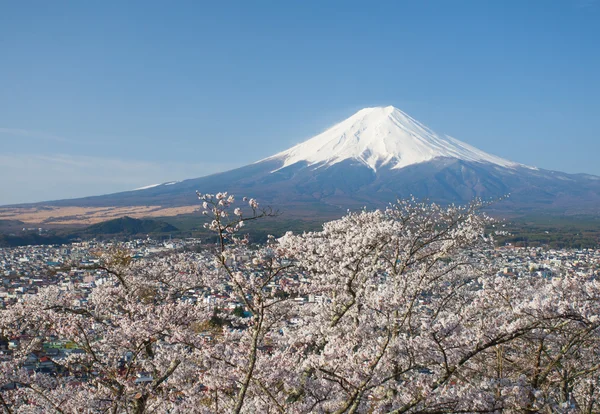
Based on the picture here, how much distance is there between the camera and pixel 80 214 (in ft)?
290

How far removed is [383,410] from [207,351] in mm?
1900

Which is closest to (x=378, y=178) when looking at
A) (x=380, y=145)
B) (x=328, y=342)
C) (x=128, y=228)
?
(x=380, y=145)

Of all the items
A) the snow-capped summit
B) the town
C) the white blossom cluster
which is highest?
the snow-capped summit

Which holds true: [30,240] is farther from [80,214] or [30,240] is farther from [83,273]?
[80,214]

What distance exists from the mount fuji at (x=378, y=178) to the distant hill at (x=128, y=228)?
26.2 meters

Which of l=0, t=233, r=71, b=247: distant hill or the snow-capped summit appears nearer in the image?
l=0, t=233, r=71, b=247: distant hill

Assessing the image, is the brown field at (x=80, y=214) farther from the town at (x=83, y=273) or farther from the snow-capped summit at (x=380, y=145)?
the snow-capped summit at (x=380, y=145)

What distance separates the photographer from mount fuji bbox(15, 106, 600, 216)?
356 feet

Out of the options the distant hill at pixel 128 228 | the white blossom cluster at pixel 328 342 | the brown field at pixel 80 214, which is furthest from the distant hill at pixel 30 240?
the white blossom cluster at pixel 328 342

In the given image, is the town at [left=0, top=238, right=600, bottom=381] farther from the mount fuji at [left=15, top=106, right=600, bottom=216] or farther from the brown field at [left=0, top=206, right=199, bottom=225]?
the mount fuji at [left=15, top=106, right=600, bottom=216]

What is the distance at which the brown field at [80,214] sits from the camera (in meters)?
77.4

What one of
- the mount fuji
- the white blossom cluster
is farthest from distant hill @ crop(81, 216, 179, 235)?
the white blossom cluster

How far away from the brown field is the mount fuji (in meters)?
10.3

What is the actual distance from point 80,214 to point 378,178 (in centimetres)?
7248
